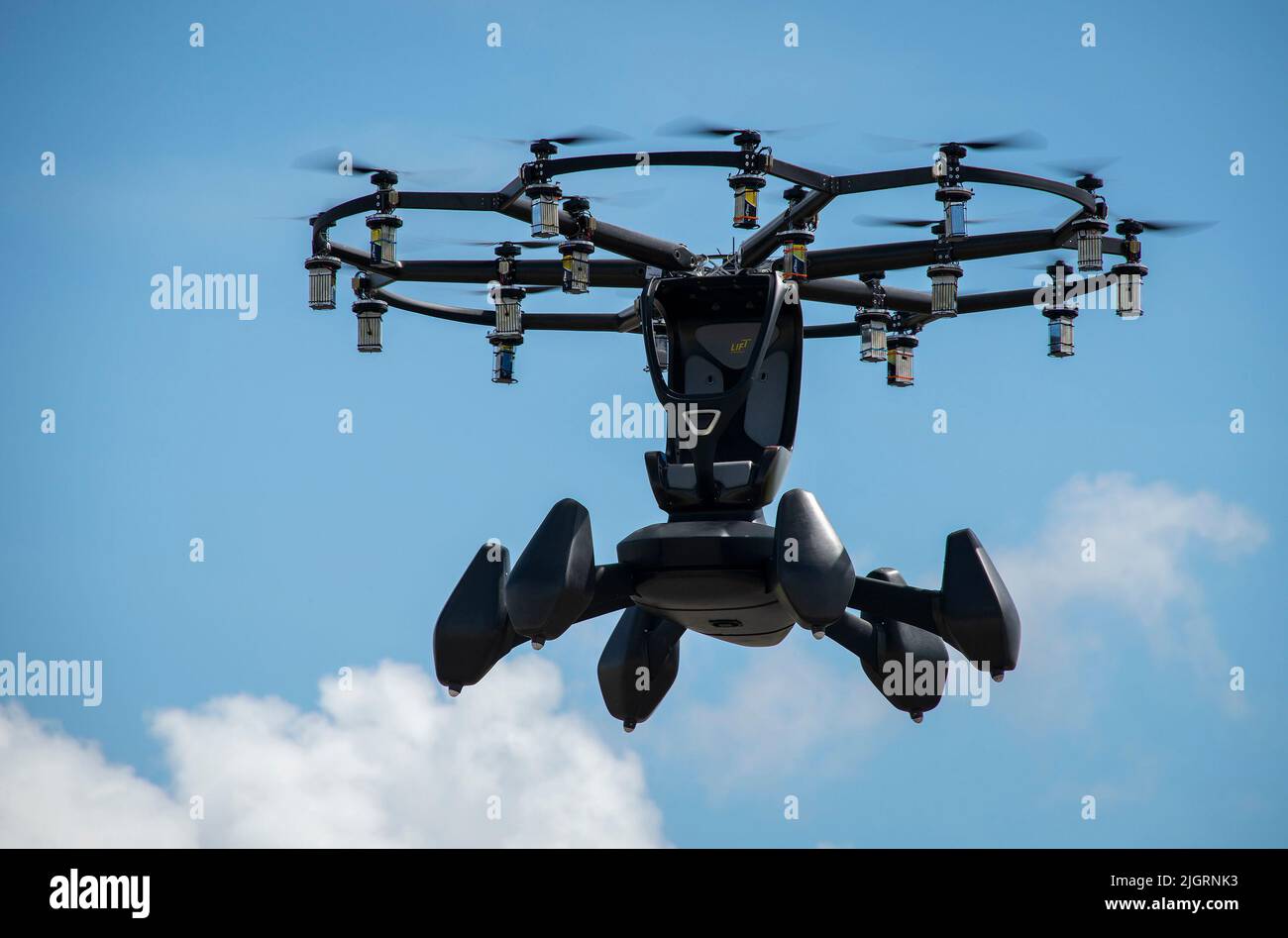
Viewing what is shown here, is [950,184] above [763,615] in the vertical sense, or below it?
above

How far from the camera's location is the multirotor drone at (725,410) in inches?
629

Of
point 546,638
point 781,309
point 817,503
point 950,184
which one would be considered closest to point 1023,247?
point 950,184

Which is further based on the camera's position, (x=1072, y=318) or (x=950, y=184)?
(x=1072, y=318)

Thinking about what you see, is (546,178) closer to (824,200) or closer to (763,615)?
(824,200)

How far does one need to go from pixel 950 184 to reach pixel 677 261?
2.42 metres

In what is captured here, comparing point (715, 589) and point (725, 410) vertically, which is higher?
point (725, 410)

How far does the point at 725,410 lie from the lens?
16.5m

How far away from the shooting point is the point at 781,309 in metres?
17.1

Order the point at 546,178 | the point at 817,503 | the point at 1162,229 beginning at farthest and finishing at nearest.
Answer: the point at 1162,229 → the point at 546,178 → the point at 817,503

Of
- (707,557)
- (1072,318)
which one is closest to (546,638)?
(707,557)

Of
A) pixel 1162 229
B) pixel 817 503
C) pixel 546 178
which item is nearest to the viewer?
pixel 817 503

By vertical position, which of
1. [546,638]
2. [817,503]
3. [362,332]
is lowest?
[546,638]

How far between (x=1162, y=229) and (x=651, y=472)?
5110 mm

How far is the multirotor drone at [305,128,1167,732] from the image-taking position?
629 inches
